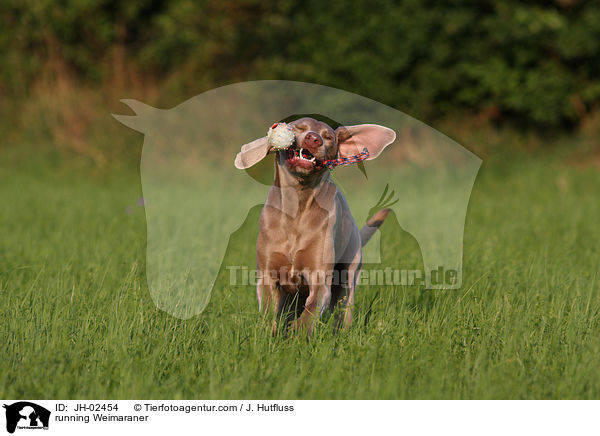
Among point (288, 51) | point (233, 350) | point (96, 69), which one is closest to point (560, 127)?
point (288, 51)

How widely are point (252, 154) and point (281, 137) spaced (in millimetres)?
247

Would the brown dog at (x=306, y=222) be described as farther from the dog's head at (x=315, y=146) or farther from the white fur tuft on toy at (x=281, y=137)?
the white fur tuft on toy at (x=281, y=137)

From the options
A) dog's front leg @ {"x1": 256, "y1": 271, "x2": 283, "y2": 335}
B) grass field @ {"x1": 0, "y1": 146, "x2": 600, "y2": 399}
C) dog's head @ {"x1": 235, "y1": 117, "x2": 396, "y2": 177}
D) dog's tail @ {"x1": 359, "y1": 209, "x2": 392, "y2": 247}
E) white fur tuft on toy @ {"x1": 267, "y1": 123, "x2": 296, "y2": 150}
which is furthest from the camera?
dog's tail @ {"x1": 359, "y1": 209, "x2": 392, "y2": 247}

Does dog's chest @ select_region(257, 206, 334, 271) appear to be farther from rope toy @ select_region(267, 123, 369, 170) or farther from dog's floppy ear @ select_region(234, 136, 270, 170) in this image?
rope toy @ select_region(267, 123, 369, 170)

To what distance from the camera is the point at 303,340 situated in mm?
3621

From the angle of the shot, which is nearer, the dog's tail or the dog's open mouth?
the dog's open mouth

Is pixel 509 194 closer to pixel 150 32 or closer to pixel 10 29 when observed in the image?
pixel 150 32

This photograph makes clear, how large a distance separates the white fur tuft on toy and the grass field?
1.02 m

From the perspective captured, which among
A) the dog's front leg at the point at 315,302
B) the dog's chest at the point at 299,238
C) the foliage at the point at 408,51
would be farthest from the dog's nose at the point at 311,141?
the foliage at the point at 408,51

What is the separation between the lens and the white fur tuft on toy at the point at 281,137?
3447 millimetres

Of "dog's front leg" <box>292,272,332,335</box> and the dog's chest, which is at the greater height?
the dog's chest
